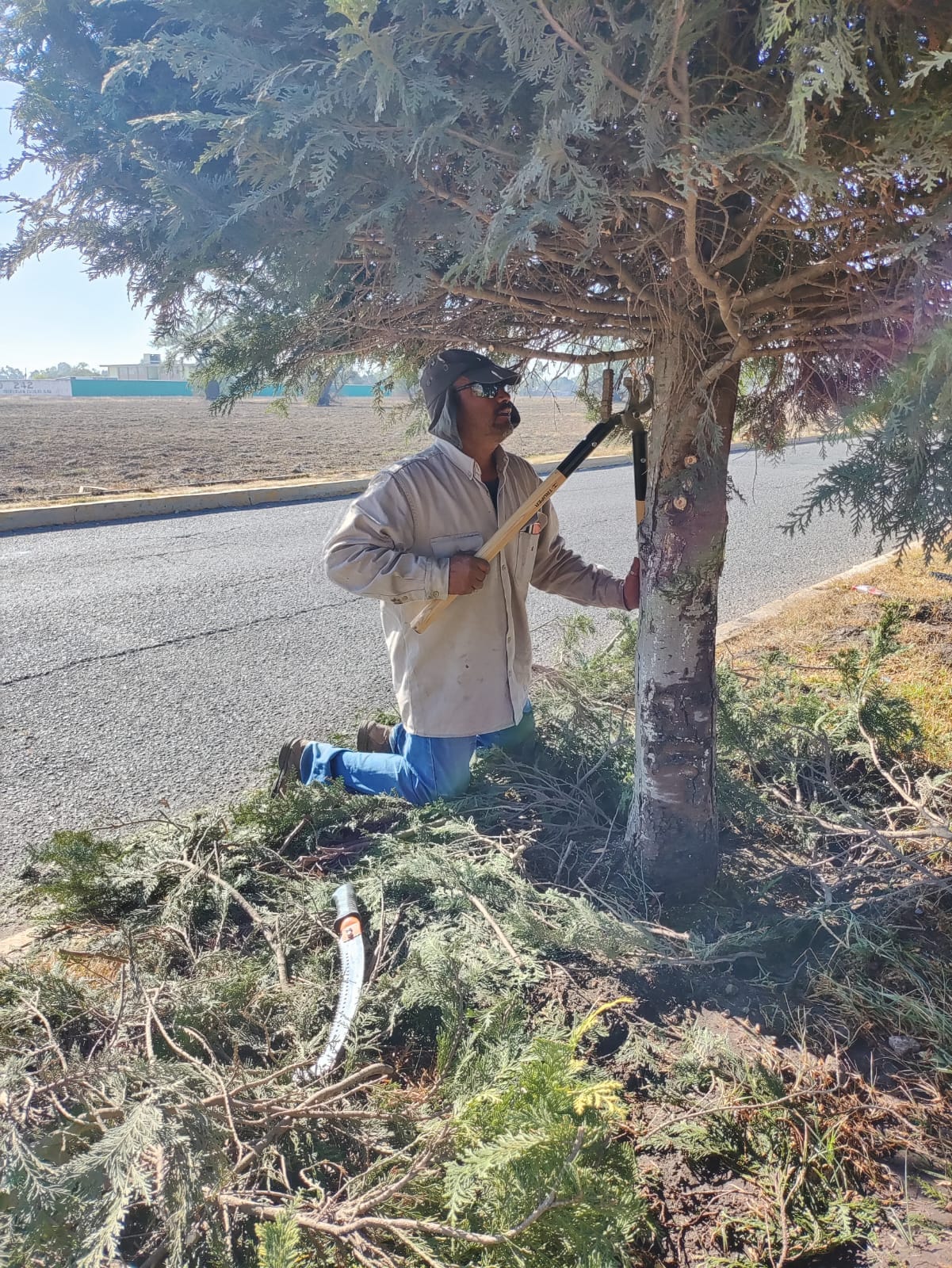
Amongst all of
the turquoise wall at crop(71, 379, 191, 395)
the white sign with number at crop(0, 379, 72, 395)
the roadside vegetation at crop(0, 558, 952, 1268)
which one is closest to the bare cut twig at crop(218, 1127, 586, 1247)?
the roadside vegetation at crop(0, 558, 952, 1268)

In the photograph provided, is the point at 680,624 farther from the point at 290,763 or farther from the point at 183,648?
the point at 183,648

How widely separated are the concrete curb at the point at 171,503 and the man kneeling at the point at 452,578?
687cm

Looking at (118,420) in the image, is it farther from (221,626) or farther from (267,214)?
(267,214)

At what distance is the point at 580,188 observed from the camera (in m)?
1.42

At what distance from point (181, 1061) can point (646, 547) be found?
1750 millimetres

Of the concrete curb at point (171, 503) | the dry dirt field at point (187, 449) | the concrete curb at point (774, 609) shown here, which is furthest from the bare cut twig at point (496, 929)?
the concrete curb at point (171, 503)

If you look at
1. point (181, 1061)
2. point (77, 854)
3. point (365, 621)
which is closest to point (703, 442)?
point (181, 1061)

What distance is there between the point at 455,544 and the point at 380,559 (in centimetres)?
33

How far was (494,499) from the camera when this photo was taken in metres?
2.97

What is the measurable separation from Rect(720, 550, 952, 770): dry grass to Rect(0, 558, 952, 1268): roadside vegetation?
61 centimetres

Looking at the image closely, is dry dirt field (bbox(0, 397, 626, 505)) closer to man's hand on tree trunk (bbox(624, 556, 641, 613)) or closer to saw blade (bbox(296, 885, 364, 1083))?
man's hand on tree trunk (bbox(624, 556, 641, 613))

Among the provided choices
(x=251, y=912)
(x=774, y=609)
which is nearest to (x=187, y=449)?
(x=774, y=609)

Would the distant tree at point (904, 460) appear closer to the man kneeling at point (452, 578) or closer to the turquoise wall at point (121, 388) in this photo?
the man kneeling at point (452, 578)

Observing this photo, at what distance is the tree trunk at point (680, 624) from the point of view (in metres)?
2.27
